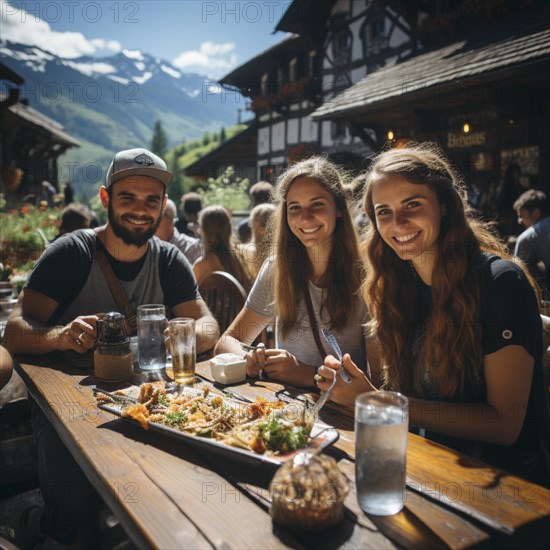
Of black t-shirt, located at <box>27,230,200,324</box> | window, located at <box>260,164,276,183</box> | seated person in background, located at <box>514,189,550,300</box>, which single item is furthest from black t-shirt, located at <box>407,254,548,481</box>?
window, located at <box>260,164,276,183</box>

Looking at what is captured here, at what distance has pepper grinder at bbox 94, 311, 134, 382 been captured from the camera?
1.88 metres

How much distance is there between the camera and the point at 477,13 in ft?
26.9

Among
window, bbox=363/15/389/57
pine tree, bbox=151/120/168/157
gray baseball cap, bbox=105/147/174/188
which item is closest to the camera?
gray baseball cap, bbox=105/147/174/188

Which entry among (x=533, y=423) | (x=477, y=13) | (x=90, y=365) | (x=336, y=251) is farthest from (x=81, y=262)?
(x=477, y=13)

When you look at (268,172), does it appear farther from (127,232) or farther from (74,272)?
(74,272)

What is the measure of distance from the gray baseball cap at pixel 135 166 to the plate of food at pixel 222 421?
129cm

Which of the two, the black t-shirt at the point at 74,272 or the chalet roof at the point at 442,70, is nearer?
the black t-shirt at the point at 74,272

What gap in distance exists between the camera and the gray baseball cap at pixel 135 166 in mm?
2549

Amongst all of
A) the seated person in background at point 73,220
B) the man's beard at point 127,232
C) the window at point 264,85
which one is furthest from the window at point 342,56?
the man's beard at point 127,232

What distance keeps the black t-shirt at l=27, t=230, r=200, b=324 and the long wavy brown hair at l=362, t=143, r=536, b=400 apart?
3.93 feet

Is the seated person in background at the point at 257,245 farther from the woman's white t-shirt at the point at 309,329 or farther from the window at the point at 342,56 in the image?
the window at the point at 342,56

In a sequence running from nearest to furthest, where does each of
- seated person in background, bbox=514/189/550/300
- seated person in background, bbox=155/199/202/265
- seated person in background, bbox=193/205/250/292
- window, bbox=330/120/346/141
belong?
seated person in background, bbox=193/205/250/292, seated person in background, bbox=514/189/550/300, seated person in background, bbox=155/199/202/265, window, bbox=330/120/346/141

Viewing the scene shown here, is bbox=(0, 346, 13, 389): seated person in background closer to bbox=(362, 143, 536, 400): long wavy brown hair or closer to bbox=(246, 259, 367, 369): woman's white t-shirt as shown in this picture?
bbox=(246, 259, 367, 369): woman's white t-shirt

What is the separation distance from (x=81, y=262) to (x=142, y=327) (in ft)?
2.49
